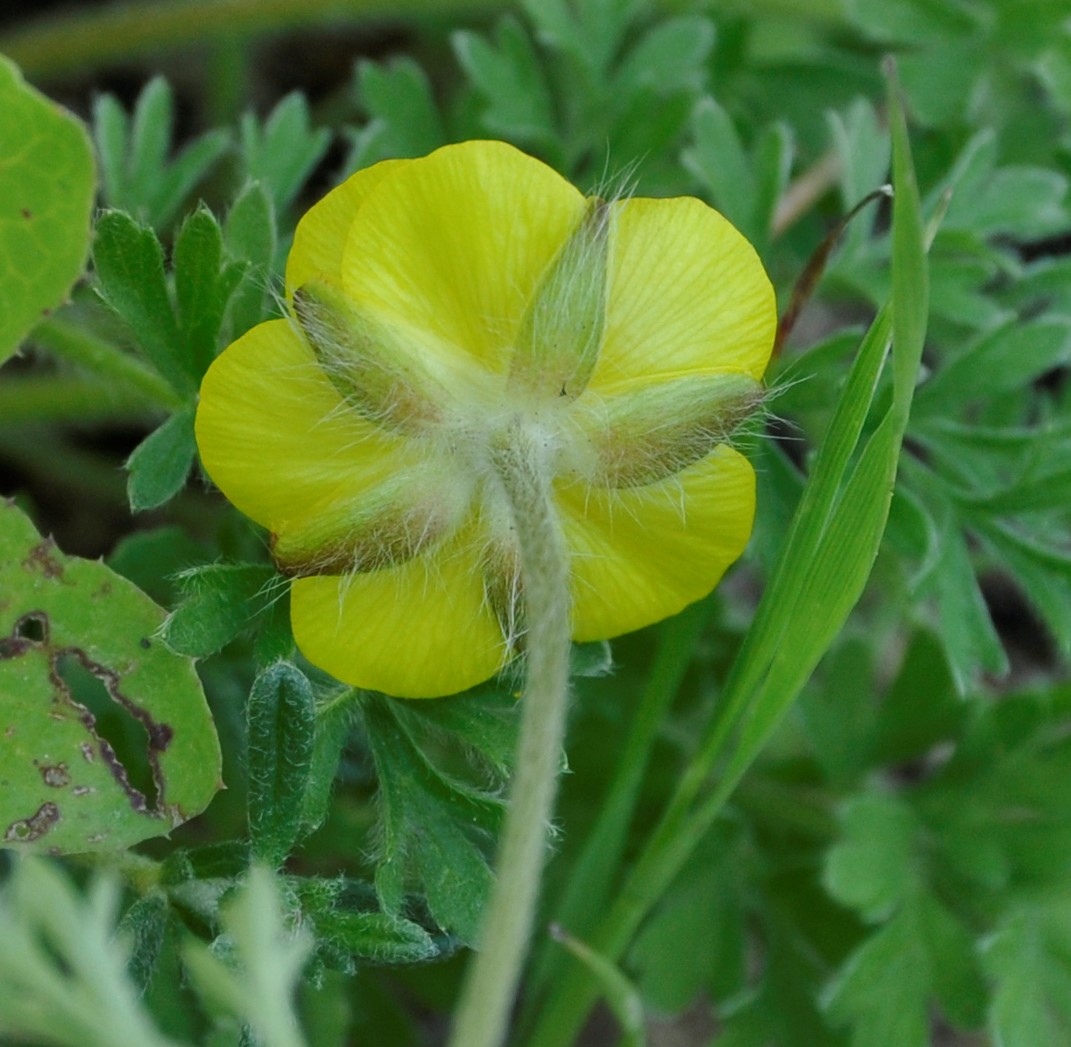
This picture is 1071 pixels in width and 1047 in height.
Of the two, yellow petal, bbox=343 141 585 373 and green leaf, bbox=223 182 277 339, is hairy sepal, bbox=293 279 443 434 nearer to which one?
yellow petal, bbox=343 141 585 373

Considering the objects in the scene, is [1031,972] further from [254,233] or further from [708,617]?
[254,233]

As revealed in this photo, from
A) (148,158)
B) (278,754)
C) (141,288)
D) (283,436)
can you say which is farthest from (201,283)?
(148,158)

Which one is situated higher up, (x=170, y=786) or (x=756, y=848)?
(x=170, y=786)

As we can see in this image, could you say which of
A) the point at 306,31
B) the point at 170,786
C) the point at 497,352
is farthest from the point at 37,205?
the point at 306,31

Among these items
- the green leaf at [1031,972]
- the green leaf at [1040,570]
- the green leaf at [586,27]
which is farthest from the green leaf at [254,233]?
the green leaf at [1031,972]

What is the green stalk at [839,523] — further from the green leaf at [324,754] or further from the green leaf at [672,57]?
the green leaf at [672,57]

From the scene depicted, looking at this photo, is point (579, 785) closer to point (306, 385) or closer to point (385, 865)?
point (385, 865)
